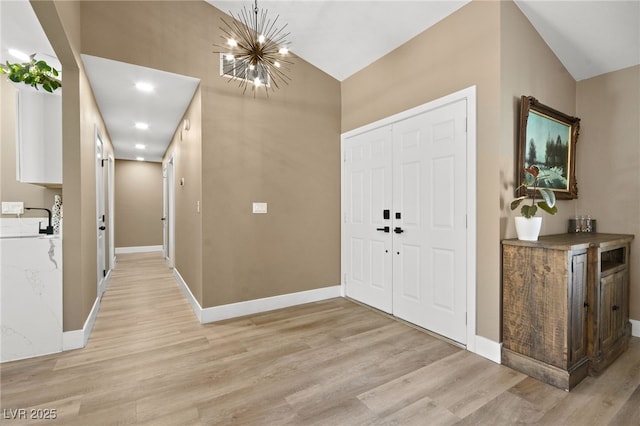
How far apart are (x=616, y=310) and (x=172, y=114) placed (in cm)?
556

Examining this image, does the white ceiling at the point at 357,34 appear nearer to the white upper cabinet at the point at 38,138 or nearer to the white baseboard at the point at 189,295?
the white upper cabinet at the point at 38,138

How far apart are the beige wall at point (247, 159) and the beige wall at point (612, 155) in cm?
284

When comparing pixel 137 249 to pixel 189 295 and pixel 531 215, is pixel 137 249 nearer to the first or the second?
pixel 189 295

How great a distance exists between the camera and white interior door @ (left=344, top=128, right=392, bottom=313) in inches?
138

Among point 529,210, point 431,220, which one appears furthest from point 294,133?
point 529,210

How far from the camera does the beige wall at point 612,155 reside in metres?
2.97

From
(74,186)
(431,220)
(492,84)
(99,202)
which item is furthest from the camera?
(99,202)

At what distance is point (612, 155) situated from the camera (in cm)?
311

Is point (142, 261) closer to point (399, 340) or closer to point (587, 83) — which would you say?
point (399, 340)

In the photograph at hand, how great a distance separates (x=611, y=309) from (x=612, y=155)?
1626 millimetres

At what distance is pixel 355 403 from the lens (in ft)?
6.35

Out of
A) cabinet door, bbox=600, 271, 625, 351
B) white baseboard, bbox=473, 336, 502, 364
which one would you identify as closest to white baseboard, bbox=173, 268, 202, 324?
white baseboard, bbox=473, 336, 502, 364

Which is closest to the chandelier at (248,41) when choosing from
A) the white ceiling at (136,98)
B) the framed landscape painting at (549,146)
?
the white ceiling at (136,98)

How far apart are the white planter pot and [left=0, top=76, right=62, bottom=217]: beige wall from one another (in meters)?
4.62
